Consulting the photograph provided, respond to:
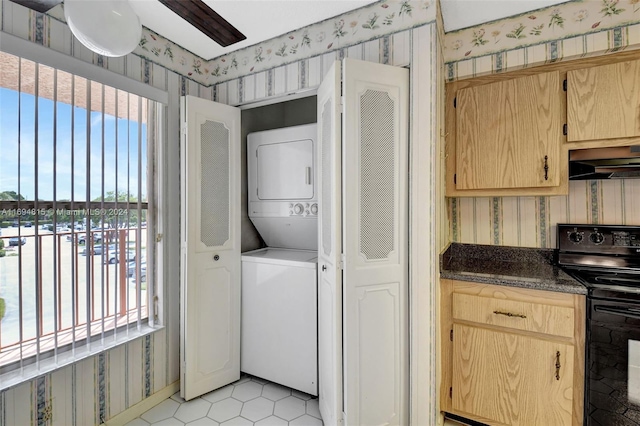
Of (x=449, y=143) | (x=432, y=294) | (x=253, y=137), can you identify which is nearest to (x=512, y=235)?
(x=449, y=143)

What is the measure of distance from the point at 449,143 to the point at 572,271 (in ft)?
3.59

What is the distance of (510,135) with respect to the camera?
1963 mm

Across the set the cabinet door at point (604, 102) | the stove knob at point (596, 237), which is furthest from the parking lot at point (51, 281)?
the stove knob at point (596, 237)

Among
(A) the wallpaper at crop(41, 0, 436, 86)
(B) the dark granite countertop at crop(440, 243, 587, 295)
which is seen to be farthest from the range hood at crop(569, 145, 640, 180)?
(A) the wallpaper at crop(41, 0, 436, 86)

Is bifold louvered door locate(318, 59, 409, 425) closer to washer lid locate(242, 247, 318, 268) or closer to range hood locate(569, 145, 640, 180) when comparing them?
washer lid locate(242, 247, 318, 268)

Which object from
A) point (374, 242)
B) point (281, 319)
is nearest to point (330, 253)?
point (374, 242)

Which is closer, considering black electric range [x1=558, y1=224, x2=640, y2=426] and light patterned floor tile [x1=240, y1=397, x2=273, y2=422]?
black electric range [x1=558, y1=224, x2=640, y2=426]

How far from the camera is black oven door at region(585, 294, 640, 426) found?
4.79 feet

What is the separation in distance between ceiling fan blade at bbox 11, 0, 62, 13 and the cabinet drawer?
103 inches

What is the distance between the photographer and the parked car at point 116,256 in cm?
186

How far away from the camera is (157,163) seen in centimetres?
215

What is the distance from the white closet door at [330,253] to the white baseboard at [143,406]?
1.10m

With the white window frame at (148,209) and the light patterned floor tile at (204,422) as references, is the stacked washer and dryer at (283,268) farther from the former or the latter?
the white window frame at (148,209)

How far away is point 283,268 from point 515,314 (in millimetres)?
1457
